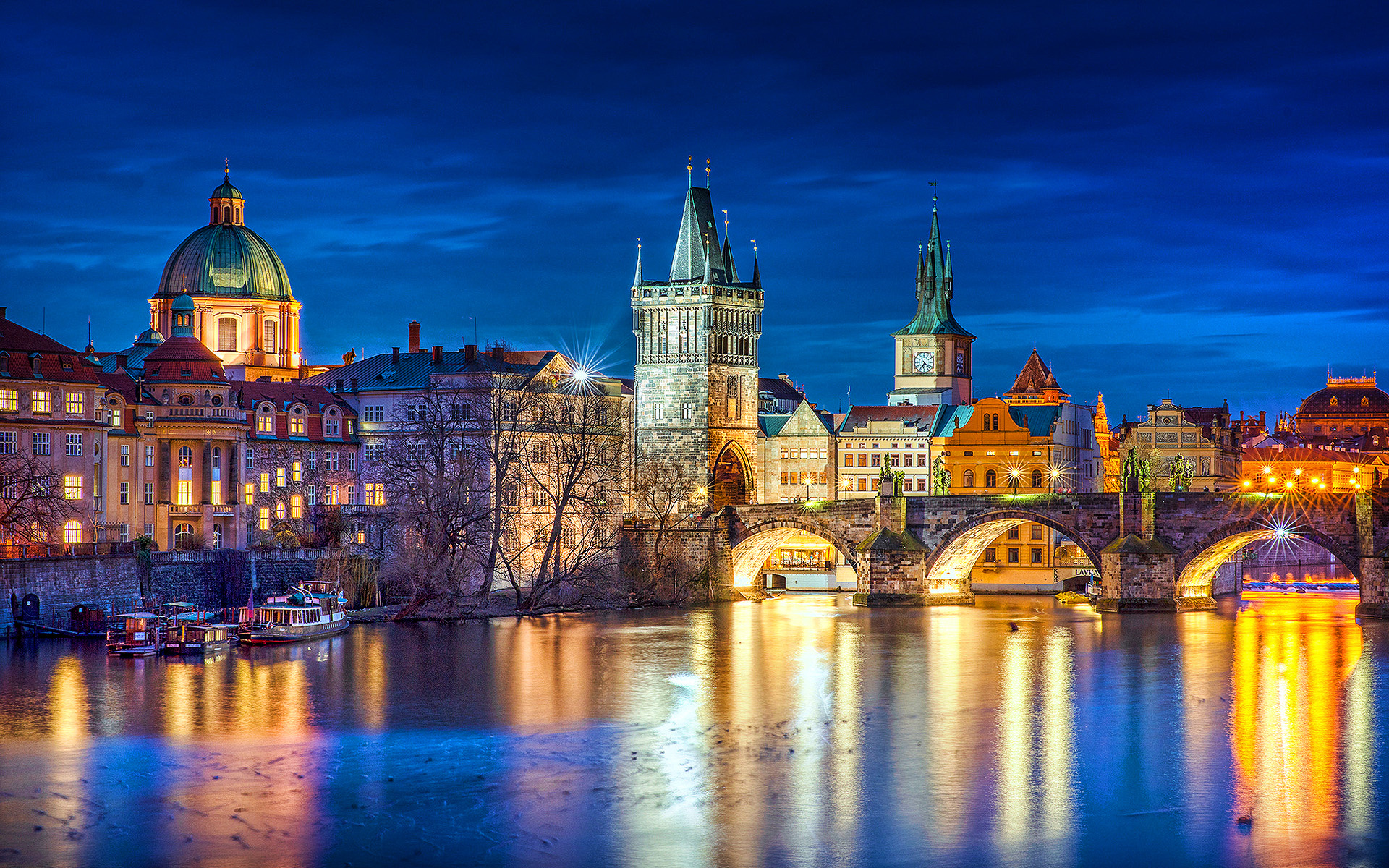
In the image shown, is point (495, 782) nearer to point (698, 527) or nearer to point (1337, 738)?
point (1337, 738)

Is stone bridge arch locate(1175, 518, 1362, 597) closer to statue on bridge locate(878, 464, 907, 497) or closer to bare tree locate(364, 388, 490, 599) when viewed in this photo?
statue on bridge locate(878, 464, 907, 497)

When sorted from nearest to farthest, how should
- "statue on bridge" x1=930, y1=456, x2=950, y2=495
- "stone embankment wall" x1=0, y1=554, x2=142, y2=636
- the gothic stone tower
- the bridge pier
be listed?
"stone embankment wall" x1=0, y1=554, x2=142, y2=636 < the bridge pier < "statue on bridge" x1=930, y1=456, x2=950, y2=495 < the gothic stone tower

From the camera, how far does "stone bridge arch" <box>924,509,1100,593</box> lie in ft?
290

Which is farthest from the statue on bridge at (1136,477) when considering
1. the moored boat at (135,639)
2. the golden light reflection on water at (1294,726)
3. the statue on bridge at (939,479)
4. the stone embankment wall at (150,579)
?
the moored boat at (135,639)

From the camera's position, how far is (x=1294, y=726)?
5309 centimetres

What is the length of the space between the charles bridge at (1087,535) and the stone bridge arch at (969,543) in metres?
0.07

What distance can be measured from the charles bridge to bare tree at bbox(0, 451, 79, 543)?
3072cm

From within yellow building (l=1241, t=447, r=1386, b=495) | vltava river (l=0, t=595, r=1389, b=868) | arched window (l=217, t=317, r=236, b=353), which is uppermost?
arched window (l=217, t=317, r=236, b=353)

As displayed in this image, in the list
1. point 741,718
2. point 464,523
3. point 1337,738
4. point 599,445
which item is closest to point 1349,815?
point 1337,738

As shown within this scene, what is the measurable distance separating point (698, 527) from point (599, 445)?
24.5ft

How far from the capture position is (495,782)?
4512 centimetres

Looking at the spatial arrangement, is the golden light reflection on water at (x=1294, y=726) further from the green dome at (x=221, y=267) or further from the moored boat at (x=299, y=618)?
the green dome at (x=221, y=267)

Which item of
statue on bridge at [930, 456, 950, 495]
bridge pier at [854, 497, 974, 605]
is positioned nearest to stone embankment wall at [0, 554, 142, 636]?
bridge pier at [854, 497, 974, 605]

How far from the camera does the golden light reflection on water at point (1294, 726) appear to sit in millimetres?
41625
